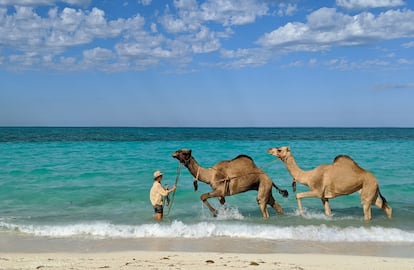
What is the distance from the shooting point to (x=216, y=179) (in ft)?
39.7

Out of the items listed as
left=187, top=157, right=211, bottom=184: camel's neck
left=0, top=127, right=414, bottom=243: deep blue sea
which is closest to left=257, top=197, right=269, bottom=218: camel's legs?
left=0, top=127, right=414, bottom=243: deep blue sea

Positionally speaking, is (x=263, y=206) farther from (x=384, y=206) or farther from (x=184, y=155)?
(x=384, y=206)

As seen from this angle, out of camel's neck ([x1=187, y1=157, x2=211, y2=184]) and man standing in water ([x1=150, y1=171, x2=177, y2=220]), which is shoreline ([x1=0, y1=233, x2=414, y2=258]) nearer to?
man standing in water ([x1=150, y1=171, x2=177, y2=220])

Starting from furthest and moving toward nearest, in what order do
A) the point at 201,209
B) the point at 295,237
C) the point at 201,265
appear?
the point at 201,209 < the point at 295,237 < the point at 201,265

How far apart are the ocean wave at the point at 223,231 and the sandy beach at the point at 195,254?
0.41m

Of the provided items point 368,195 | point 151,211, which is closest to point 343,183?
point 368,195

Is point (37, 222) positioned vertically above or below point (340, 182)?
below

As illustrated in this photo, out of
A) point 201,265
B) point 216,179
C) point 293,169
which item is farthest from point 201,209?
point 201,265

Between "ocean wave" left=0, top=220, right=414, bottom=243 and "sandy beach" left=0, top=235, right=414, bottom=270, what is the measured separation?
41 centimetres

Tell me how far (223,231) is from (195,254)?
2.21 meters

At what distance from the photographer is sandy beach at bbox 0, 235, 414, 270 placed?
24.8 feet

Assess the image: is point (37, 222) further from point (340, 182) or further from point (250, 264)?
point (340, 182)

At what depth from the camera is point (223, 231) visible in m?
10.6

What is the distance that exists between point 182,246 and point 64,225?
131 inches
